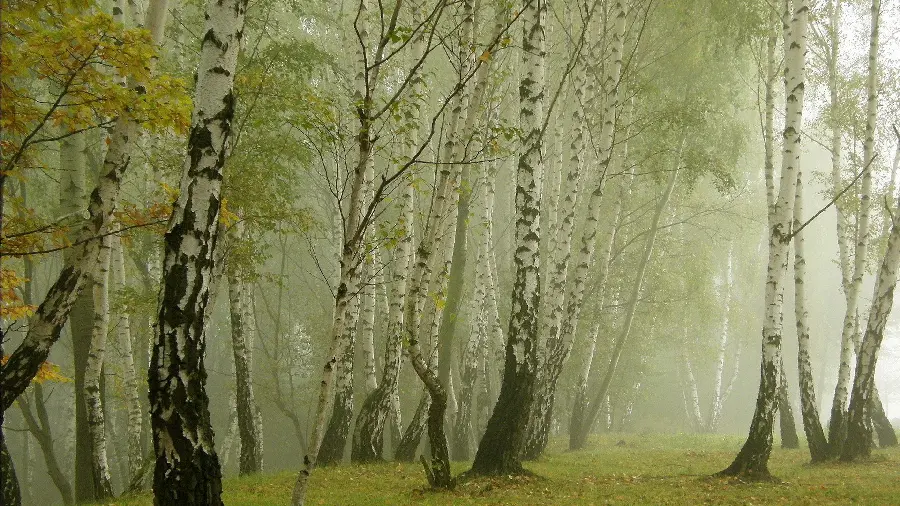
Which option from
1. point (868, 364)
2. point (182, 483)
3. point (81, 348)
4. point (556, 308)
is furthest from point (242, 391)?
point (868, 364)

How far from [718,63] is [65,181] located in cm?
1824

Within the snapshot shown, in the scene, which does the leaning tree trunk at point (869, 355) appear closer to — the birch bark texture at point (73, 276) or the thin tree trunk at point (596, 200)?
the thin tree trunk at point (596, 200)

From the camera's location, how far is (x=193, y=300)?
5.21 meters

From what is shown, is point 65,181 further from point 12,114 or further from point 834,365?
point 834,365

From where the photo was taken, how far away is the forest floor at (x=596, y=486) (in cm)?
843

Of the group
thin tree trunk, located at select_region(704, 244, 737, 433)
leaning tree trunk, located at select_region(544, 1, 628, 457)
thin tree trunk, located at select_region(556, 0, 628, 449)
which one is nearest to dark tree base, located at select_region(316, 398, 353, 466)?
leaning tree trunk, located at select_region(544, 1, 628, 457)

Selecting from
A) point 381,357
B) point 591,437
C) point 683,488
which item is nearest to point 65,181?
point 683,488

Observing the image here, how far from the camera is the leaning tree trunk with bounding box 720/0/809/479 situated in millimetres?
10094

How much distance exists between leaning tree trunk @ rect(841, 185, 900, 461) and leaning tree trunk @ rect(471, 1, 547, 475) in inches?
288

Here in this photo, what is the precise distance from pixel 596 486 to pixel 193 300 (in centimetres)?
727

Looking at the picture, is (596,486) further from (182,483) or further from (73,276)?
(73,276)

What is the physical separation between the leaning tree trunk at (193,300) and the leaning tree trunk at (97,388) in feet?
16.7

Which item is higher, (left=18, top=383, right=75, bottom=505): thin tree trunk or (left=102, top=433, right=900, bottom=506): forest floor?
(left=102, top=433, right=900, bottom=506): forest floor

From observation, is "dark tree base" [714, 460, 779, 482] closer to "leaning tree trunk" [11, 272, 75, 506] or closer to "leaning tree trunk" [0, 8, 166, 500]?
"leaning tree trunk" [0, 8, 166, 500]
